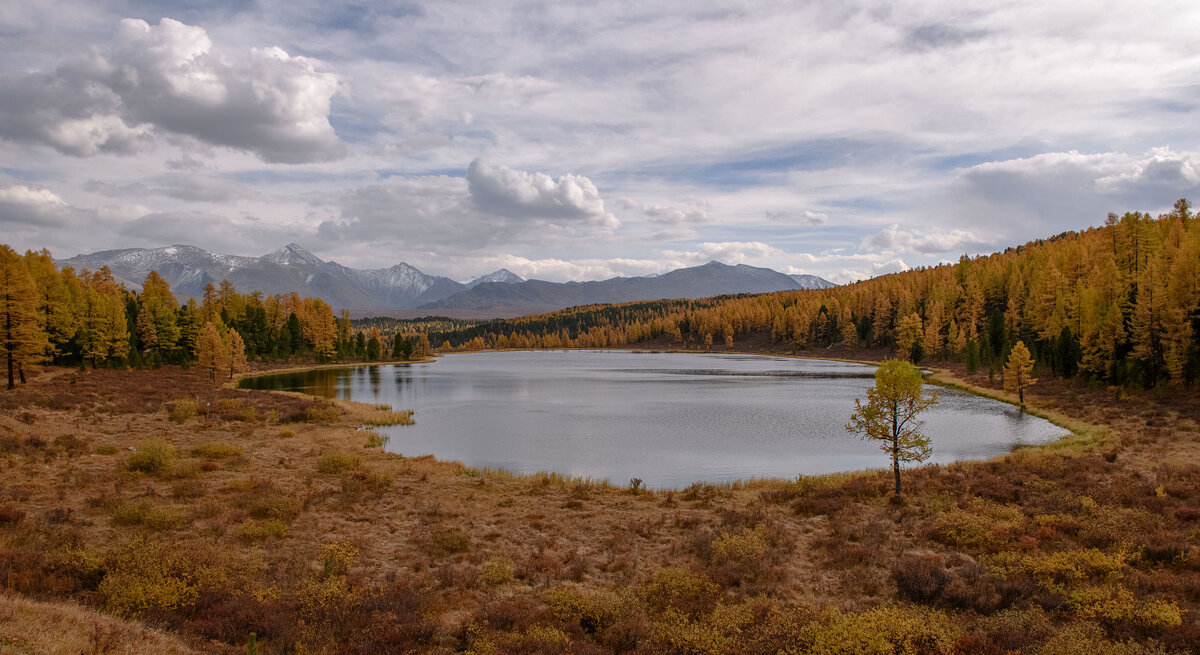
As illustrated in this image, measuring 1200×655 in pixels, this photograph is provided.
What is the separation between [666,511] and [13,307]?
6553 cm

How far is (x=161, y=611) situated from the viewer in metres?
13.5

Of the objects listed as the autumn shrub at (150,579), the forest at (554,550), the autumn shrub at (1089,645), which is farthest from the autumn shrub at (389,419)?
the autumn shrub at (1089,645)

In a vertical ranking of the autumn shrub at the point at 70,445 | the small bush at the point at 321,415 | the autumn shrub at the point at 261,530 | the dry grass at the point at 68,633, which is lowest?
the small bush at the point at 321,415

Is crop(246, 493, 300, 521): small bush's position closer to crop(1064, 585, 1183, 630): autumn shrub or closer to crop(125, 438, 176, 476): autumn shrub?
crop(125, 438, 176, 476): autumn shrub

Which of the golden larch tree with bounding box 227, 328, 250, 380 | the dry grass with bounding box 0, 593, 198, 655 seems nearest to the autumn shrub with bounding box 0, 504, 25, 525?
the dry grass with bounding box 0, 593, 198, 655

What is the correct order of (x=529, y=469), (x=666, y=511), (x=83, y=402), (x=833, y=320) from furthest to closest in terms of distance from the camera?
(x=833, y=320) → (x=83, y=402) → (x=529, y=469) → (x=666, y=511)

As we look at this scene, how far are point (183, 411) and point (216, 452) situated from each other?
61.5 feet

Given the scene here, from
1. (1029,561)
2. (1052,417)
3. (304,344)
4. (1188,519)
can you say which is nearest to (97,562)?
(1029,561)

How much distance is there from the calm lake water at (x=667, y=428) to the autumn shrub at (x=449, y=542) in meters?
15.3

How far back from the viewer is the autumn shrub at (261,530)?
19781 millimetres

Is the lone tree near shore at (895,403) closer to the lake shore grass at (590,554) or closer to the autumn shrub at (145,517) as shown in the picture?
the lake shore grass at (590,554)

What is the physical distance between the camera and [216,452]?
33188mm

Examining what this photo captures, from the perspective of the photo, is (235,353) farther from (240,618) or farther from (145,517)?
(240,618)

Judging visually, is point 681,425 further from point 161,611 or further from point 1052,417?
point 161,611
